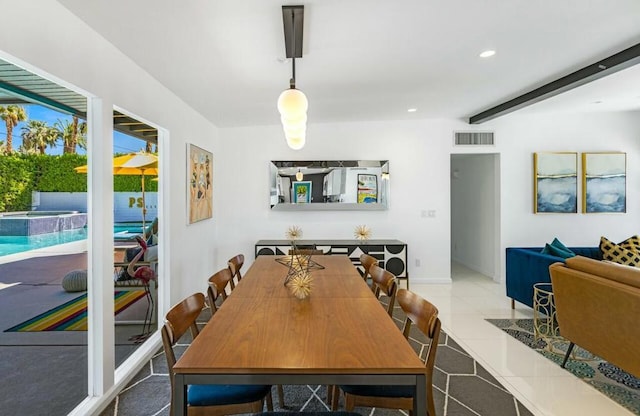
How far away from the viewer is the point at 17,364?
6.70 ft

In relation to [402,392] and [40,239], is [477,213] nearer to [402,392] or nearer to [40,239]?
[402,392]

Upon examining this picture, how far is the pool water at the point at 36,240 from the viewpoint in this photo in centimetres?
169

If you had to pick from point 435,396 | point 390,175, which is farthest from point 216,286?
point 390,175

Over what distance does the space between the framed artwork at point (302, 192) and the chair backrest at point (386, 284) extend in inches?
108

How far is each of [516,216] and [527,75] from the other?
2.64 metres

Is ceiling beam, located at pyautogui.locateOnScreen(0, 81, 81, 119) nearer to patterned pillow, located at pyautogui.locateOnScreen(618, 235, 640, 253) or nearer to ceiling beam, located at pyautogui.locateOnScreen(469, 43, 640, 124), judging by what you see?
ceiling beam, located at pyautogui.locateOnScreen(469, 43, 640, 124)

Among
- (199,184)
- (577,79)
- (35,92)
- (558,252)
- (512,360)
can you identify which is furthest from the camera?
(199,184)

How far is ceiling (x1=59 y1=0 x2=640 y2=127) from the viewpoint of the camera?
204cm

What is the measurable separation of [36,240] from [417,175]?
4.76m

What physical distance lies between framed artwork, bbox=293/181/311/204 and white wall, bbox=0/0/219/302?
1377 mm

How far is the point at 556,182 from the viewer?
209 inches

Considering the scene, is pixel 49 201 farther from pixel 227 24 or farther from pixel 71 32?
pixel 227 24

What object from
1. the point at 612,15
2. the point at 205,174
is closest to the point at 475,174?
the point at 612,15

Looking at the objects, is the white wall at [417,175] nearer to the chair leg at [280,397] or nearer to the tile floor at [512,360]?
the tile floor at [512,360]
